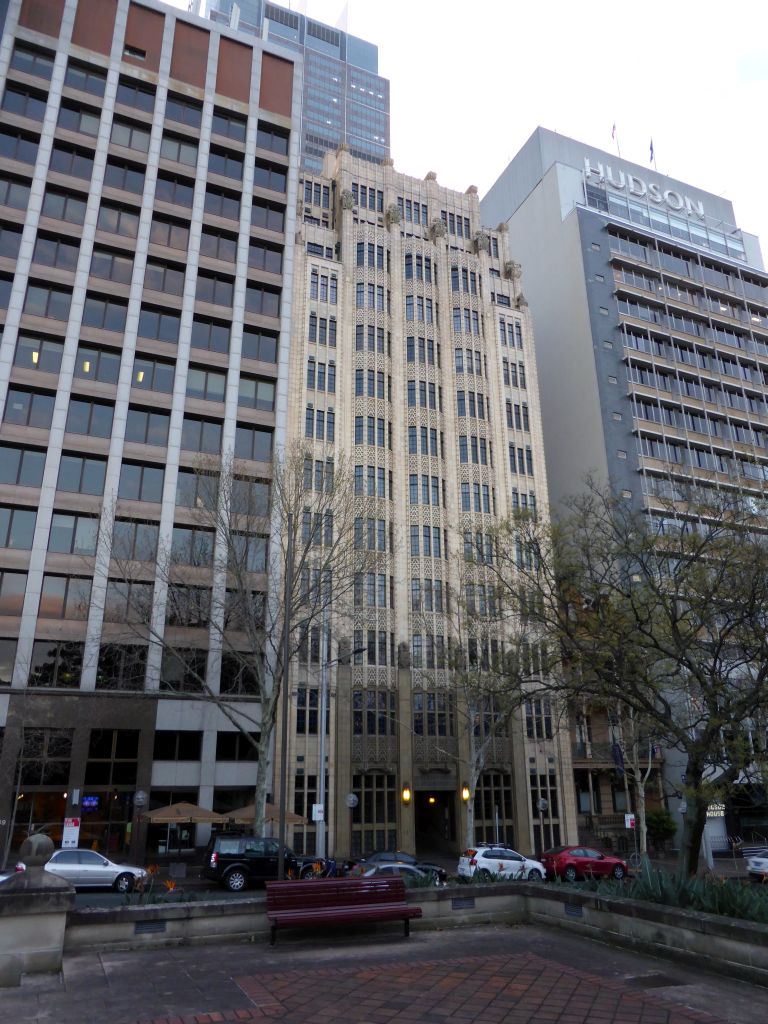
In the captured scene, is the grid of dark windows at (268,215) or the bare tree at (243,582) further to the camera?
the grid of dark windows at (268,215)

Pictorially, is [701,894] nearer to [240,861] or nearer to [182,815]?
[240,861]

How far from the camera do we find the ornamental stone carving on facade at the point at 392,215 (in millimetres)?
54759

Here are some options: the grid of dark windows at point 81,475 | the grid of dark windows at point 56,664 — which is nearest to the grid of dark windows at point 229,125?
the grid of dark windows at point 81,475

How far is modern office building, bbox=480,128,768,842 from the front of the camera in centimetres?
5875

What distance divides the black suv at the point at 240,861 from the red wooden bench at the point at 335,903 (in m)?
13.2

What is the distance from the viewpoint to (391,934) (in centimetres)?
1314

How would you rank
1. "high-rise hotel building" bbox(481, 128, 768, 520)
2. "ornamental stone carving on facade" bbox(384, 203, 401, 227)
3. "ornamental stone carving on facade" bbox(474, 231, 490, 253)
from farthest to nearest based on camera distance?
"high-rise hotel building" bbox(481, 128, 768, 520), "ornamental stone carving on facade" bbox(474, 231, 490, 253), "ornamental stone carving on facade" bbox(384, 203, 401, 227)

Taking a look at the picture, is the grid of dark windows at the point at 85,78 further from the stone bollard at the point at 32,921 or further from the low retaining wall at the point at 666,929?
the low retaining wall at the point at 666,929

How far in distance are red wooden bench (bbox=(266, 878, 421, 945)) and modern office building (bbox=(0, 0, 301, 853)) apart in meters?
20.8

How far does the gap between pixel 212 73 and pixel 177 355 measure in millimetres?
21456

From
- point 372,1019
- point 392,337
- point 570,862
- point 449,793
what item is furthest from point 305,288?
point 372,1019

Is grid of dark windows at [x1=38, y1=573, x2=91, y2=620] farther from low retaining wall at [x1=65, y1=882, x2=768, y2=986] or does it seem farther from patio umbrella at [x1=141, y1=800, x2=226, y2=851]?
low retaining wall at [x1=65, y1=882, x2=768, y2=986]

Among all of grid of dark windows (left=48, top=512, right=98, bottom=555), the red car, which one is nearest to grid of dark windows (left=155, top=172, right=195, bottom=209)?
grid of dark windows (left=48, top=512, right=98, bottom=555)

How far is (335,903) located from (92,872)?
14905 mm
